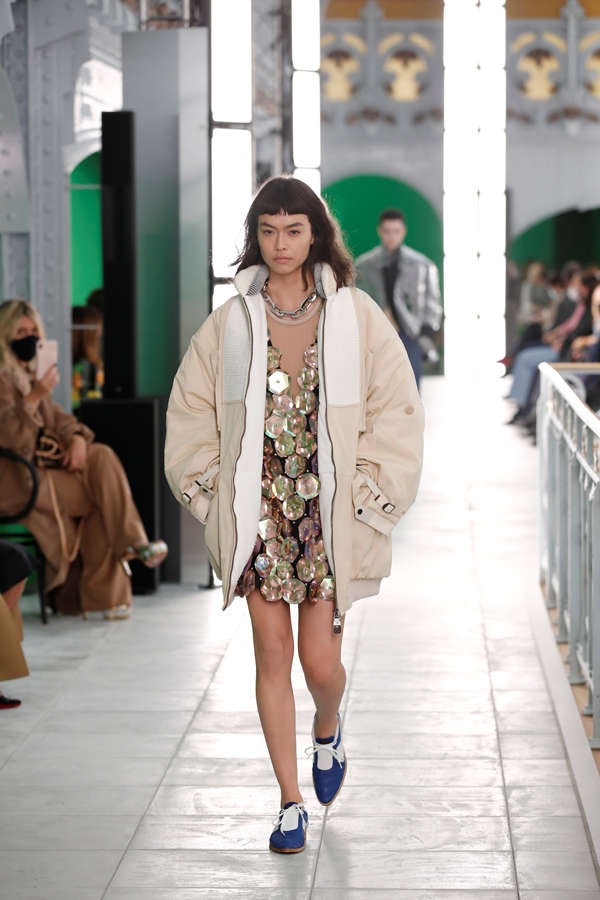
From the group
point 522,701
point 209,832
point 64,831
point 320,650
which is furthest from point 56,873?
point 522,701

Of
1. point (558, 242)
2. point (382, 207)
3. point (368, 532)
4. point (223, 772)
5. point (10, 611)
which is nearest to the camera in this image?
point (368, 532)

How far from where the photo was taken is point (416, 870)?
342 centimetres

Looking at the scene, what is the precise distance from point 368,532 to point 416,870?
0.75 metres

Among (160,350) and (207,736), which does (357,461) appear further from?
(160,350)

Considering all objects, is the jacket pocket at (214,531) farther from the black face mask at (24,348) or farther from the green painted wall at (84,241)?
the green painted wall at (84,241)

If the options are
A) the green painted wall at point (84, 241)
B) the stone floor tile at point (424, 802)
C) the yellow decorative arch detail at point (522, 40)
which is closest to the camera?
the stone floor tile at point (424, 802)

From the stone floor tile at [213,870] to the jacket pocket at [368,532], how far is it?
0.66 metres

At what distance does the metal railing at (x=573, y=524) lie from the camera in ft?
14.0

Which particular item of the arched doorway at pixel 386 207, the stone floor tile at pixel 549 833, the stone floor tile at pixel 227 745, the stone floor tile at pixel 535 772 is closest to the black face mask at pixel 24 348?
the stone floor tile at pixel 227 745

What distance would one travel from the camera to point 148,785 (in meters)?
4.08

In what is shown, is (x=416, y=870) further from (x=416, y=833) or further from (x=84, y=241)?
(x=84, y=241)

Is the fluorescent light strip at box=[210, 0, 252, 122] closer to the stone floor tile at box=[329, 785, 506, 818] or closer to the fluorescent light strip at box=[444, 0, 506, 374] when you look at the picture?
the stone floor tile at box=[329, 785, 506, 818]

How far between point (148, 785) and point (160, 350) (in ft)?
10.6

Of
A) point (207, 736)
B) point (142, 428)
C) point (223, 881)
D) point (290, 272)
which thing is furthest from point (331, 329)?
point (142, 428)
